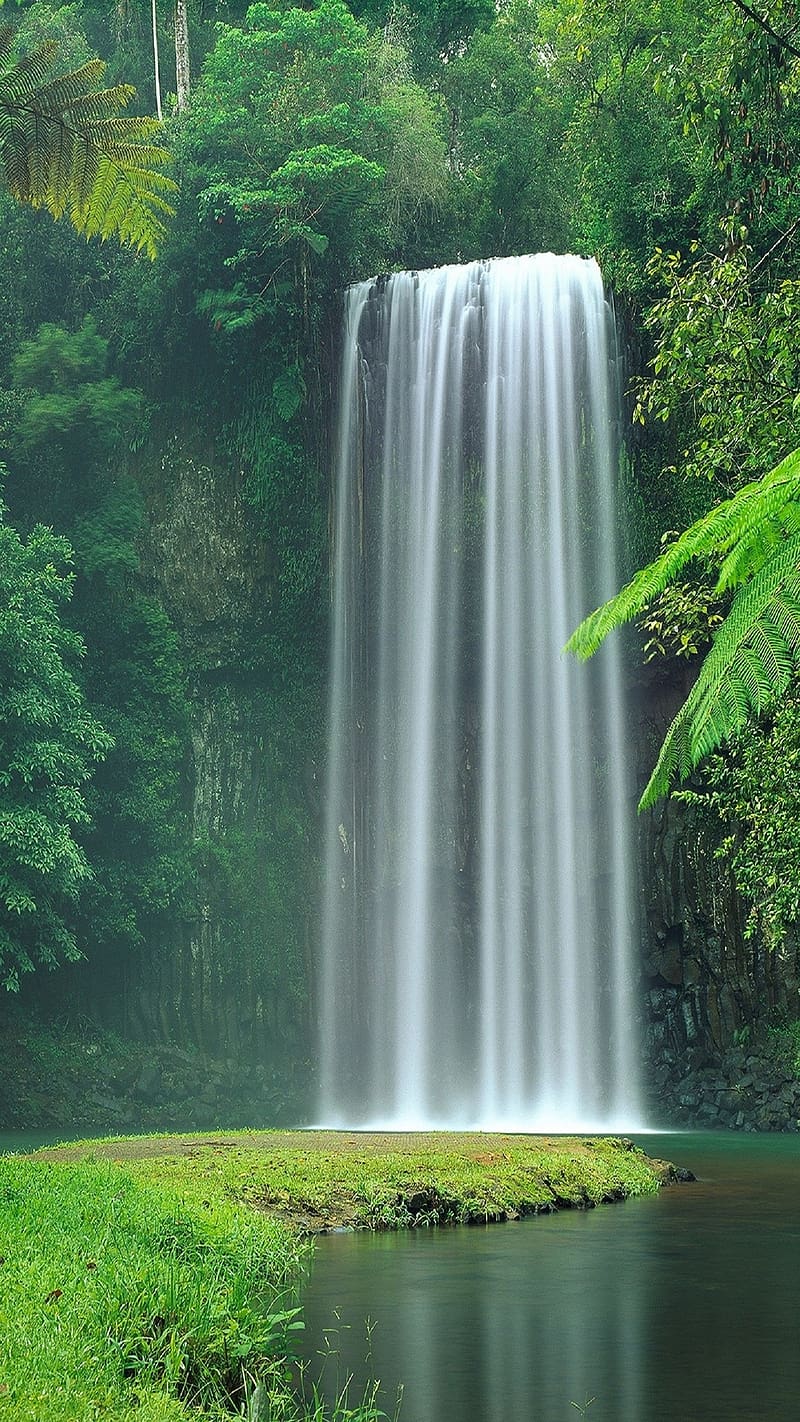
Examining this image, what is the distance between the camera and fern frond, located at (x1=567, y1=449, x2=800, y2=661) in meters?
4.24

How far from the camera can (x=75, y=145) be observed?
8.13 metres

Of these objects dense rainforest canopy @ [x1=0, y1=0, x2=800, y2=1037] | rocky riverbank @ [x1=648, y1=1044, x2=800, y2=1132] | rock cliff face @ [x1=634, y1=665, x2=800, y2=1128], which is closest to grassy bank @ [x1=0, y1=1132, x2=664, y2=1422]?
rocky riverbank @ [x1=648, y1=1044, x2=800, y2=1132]

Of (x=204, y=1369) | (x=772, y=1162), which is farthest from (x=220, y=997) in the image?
(x=204, y=1369)

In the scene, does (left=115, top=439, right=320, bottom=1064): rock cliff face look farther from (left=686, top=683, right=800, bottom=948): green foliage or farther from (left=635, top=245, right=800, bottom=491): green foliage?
(left=635, top=245, right=800, bottom=491): green foliage

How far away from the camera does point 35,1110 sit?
859 inches

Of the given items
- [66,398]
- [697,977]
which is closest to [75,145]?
[697,977]

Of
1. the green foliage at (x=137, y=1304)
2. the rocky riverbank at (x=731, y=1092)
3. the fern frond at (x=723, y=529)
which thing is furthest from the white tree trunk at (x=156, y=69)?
the fern frond at (x=723, y=529)

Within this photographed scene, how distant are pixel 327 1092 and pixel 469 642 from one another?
24.5 feet

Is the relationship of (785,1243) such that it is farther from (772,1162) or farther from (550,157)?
(550,157)

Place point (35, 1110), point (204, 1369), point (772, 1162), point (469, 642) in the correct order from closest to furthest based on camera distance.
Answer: point (204, 1369) < point (772, 1162) < point (35, 1110) < point (469, 642)

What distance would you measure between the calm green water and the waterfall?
11944 millimetres

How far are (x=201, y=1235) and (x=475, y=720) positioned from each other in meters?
16.4

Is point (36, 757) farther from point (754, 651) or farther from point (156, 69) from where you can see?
point (156, 69)

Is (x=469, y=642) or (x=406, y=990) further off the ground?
(x=469, y=642)
